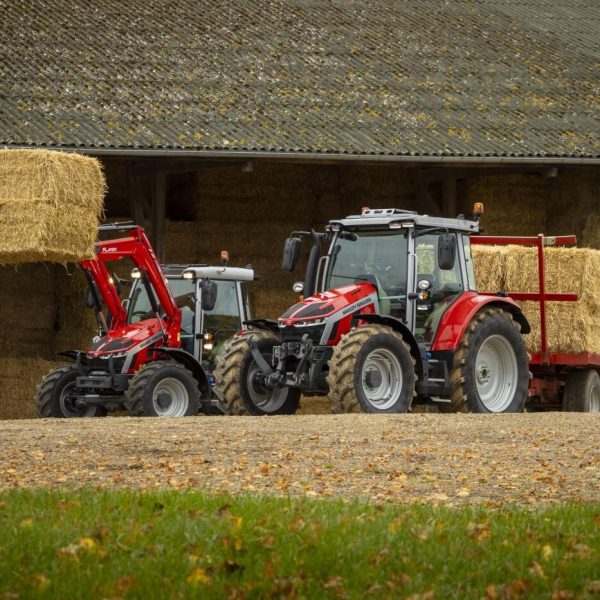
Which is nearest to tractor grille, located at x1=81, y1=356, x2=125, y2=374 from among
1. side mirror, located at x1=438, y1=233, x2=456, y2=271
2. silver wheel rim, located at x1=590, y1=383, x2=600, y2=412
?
side mirror, located at x1=438, y1=233, x2=456, y2=271

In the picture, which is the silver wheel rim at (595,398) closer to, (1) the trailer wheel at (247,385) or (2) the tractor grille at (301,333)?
(1) the trailer wheel at (247,385)

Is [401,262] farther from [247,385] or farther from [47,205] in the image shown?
[47,205]

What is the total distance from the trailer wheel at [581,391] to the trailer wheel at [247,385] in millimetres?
4090

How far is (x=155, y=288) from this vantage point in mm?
17422

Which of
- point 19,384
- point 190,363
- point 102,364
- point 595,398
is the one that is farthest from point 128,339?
point 595,398

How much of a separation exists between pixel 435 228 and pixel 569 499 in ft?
24.0

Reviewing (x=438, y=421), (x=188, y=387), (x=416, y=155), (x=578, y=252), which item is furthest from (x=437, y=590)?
(x=416, y=155)

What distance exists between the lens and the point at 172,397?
54.7ft

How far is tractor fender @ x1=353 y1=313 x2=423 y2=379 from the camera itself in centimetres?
1524

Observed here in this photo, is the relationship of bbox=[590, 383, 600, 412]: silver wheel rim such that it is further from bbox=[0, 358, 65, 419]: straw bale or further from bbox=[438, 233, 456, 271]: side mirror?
bbox=[0, 358, 65, 419]: straw bale

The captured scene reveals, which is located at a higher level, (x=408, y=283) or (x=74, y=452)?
(x=408, y=283)

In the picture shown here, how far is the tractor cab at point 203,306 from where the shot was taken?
58.9 feet

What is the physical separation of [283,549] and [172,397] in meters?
9.76

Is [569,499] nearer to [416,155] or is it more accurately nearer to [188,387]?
[188,387]
